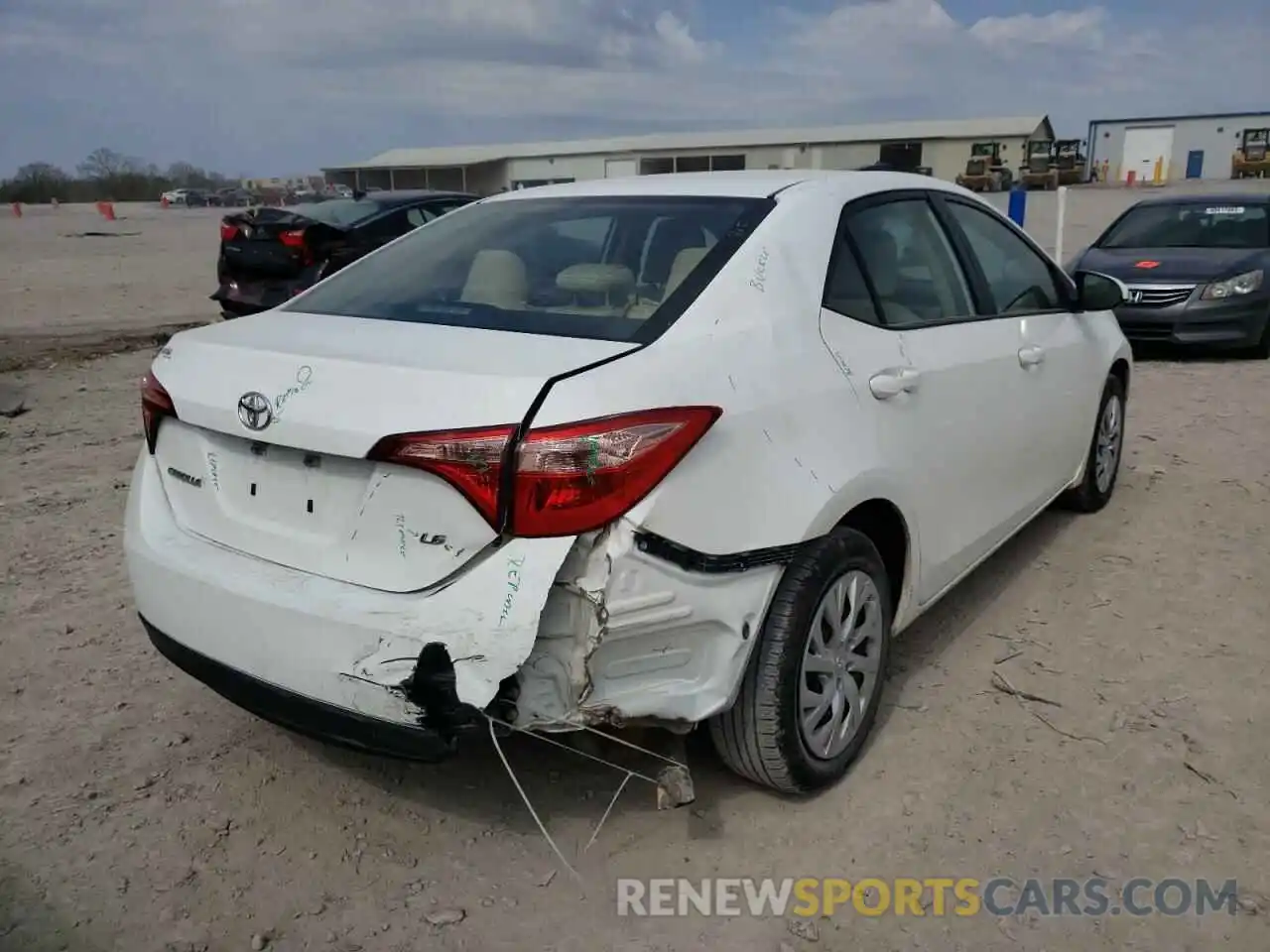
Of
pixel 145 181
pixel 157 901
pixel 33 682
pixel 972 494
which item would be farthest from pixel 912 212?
pixel 145 181

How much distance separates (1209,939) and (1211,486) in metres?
3.80

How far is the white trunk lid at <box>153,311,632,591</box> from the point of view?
2.21 metres

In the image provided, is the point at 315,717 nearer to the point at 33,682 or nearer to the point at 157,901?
the point at 157,901

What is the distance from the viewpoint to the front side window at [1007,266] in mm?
3832

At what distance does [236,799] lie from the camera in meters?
2.90

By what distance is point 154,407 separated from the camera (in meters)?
2.78

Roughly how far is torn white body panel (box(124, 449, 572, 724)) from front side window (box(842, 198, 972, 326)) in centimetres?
153

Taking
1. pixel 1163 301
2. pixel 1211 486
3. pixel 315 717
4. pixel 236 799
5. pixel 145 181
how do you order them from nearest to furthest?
pixel 315 717, pixel 236 799, pixel 1211 486, pixel 1163 301, pixel 145 181

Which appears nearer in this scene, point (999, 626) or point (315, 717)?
point (315, 717)

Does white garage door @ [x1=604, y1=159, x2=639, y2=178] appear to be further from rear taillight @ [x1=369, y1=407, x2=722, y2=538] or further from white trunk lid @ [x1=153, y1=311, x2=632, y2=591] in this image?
rear taillight @ [x1=369, y1=407, x2=722, y2=538]

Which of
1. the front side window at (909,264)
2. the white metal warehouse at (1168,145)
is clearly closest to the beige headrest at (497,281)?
the front side window at (909,264)

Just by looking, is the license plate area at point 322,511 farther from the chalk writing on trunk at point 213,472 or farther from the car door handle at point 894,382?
the car door handle at point 894,382

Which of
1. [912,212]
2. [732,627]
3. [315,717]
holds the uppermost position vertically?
[912,212]

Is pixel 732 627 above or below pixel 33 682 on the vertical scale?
above
